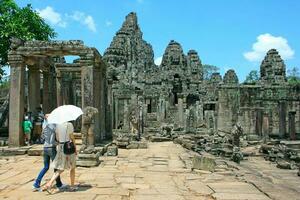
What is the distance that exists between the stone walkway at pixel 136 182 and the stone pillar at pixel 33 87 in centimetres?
586

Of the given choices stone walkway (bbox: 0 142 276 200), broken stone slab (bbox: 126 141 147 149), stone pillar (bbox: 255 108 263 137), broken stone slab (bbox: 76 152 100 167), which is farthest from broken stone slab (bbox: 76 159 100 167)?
stone pillar (bbox: 255 108 263 137)

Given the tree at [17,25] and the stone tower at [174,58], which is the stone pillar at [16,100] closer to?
the tree at [17,25]

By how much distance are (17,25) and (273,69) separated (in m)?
23.5

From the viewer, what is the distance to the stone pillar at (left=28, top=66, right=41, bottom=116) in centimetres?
1772

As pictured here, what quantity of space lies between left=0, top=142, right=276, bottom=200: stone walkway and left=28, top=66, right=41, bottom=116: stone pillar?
5.86m

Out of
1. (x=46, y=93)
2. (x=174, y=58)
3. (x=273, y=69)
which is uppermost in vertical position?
(x=174, y=58)

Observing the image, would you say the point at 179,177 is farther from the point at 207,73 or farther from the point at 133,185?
the point at 207,73

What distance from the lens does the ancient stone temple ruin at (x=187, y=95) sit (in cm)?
2745

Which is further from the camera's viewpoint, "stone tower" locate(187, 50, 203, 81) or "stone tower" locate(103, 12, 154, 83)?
"stone tower" locate(187, 50, 203, 81)

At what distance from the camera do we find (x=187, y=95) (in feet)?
150

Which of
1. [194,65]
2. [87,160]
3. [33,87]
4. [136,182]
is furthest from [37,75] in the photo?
[194,65]

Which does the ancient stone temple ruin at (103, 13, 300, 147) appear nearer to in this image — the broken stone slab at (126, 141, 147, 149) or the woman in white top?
the broken stone slab at (126, 141, 147, 149)

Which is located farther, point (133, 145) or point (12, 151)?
point (133, 145)

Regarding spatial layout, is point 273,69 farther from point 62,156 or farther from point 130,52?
point 62,156
